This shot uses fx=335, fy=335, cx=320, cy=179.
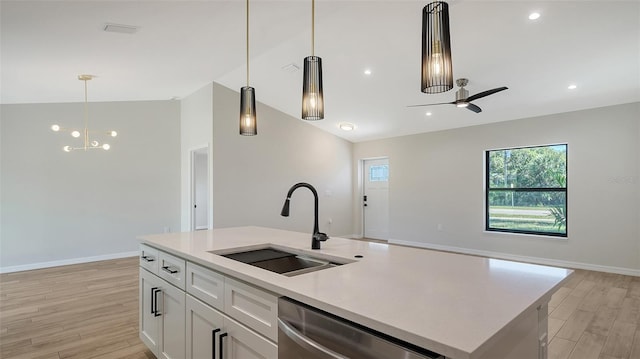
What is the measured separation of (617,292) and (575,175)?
192 centimetres

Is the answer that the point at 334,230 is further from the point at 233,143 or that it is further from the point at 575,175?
the point at 575,175

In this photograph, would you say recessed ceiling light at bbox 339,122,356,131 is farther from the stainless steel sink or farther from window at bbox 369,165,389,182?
the stainless steel sink

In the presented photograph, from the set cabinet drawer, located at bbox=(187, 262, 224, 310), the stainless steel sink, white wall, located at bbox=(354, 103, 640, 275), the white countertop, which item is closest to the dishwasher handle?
the white countertop

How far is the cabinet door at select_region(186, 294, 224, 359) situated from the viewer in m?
1.56

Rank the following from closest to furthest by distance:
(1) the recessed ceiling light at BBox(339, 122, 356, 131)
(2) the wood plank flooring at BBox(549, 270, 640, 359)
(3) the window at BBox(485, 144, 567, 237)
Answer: (2) the wood plank flooring at BBox(549, 270, 640, 359) → (3) the window at BBox(485, 144, 567, 237) → (1) the recessed ceiling light at BBox(339, 122, 356, 131)

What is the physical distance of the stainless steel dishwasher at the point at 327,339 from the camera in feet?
2.76

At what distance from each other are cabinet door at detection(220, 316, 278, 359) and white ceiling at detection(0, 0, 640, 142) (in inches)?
102

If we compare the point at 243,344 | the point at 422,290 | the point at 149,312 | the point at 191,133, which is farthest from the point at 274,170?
the point at 422,290

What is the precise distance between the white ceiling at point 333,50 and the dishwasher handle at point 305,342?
2728 mm

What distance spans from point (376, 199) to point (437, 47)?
6722 millimetres

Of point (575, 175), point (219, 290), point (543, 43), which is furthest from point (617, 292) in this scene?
point (219, 290)

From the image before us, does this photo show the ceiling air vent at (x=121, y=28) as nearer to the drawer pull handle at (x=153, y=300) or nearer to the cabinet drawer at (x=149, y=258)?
the cabinet drawer at (x=149, y=258)

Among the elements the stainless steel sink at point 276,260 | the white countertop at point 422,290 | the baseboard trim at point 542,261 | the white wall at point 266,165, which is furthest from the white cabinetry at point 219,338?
the baseboard trim at point 542,261

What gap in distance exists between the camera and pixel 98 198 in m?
5.64
